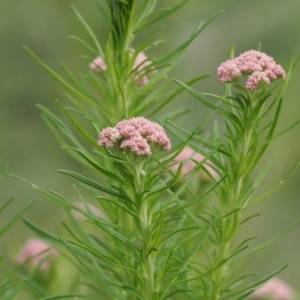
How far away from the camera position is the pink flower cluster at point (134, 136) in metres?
0.36

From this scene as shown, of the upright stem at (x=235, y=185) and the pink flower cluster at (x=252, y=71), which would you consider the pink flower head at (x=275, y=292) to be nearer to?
the upright stem at (x=235, y=185)

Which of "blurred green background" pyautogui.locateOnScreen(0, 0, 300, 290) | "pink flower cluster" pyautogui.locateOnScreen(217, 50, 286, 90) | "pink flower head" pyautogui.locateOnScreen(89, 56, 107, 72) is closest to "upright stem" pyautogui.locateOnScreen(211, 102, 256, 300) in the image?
"pink flower cluster" pyautogui.locateOnScreen(217, 50, 286, 90)

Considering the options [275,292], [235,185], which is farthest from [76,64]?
[235,185]

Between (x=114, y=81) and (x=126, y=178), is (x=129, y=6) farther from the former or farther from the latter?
(x=126, y=178)

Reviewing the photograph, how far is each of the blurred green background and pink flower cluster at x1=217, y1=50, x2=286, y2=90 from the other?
60.9 inches

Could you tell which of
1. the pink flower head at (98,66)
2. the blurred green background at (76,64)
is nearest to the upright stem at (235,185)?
the pink flower head at (98,66)

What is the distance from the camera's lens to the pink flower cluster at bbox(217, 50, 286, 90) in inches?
15.5

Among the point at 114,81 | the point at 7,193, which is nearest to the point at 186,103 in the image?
the point at 7,193

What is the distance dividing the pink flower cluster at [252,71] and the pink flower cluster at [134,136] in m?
0.07

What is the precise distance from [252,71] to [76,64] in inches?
67.4

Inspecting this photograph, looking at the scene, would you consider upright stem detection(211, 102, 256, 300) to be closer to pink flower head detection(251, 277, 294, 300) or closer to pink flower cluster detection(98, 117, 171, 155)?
pink flower cluster detection(98, 117, 171, 155)

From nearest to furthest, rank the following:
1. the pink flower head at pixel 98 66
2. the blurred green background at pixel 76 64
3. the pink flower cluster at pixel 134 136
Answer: the pink flower cluster at pixel 134 136 → the pink flower head at pixel 98 66 → the blurred green background at pixel 76 64

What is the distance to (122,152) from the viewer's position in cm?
37

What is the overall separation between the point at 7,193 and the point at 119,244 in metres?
1.57
